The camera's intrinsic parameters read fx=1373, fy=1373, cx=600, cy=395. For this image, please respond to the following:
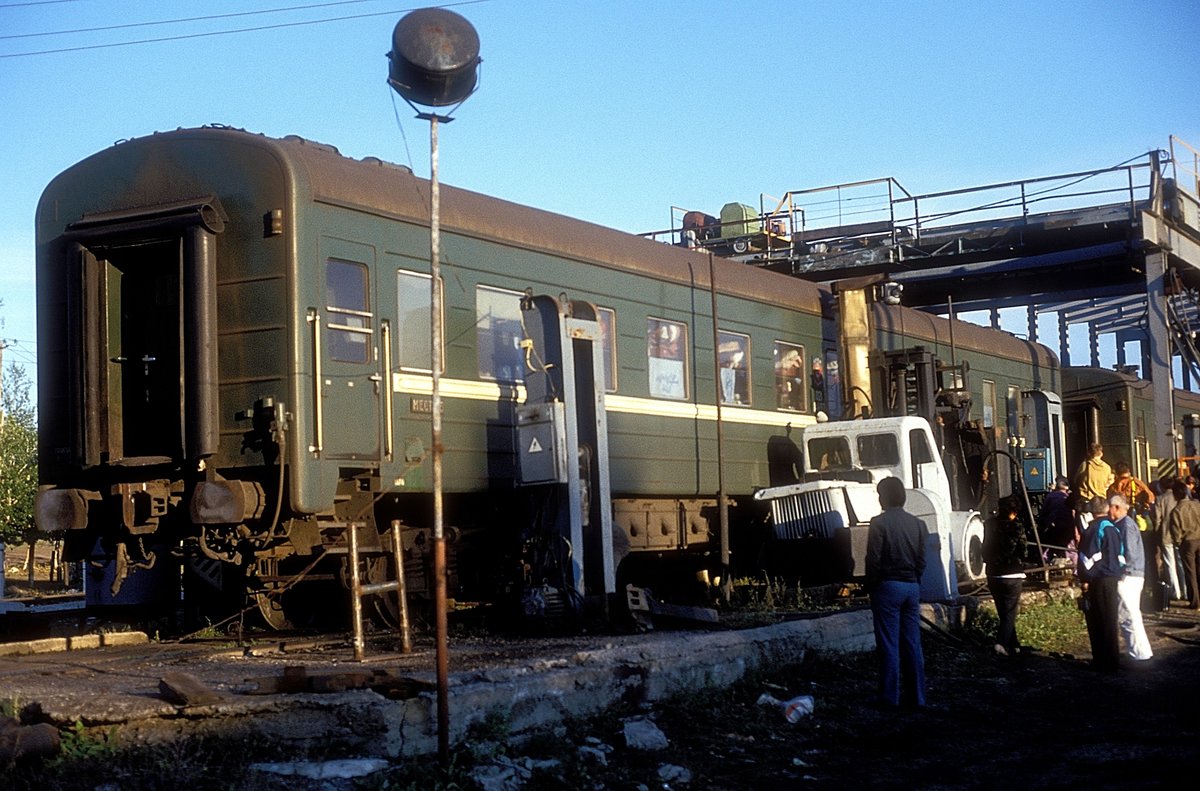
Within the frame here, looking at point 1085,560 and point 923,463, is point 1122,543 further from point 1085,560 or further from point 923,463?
point 923,463

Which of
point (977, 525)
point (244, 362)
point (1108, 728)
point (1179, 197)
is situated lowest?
point (1108, 728)

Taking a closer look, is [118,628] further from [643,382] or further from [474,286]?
[643,382]

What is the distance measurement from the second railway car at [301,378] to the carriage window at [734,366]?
2.53 metres

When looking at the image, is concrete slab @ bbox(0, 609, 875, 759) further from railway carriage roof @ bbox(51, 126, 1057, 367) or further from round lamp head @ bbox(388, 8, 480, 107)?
railway carriage roof @ bbox(51, 126, 1057, 367)

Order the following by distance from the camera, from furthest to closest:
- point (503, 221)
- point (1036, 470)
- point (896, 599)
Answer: point (1036, 470) < point (503, 221) < point (896, 599)

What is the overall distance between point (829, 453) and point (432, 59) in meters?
10.0

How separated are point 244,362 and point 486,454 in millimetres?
2487

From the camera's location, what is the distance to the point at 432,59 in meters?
7.14

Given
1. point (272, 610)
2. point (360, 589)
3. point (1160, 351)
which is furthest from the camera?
point (1160, 351)

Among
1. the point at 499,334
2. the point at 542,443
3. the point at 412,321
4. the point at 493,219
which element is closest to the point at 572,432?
the point at 542,443

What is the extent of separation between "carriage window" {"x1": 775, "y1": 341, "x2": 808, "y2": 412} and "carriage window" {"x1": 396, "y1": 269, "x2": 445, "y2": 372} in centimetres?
633

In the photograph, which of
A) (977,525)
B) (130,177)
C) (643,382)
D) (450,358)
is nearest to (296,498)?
(450,358)

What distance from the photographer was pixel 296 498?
10.4m

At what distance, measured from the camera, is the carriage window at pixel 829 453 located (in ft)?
52.6
